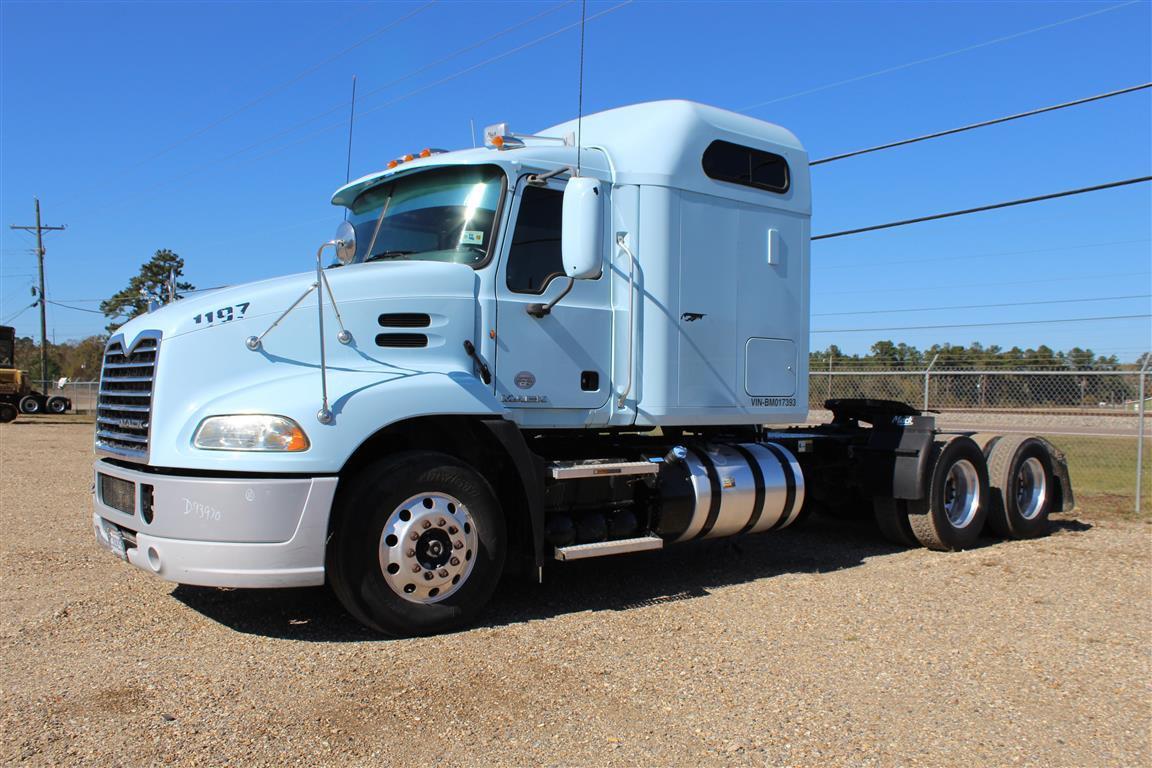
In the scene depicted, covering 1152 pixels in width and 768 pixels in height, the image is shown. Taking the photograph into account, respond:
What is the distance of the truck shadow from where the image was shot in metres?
5.63

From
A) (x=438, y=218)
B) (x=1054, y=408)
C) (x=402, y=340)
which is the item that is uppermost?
(x=438, y=218)

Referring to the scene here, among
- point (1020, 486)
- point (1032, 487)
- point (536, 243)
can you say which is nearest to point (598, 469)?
point (536, 243)

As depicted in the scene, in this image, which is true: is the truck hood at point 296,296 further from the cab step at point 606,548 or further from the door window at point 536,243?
the cab step at point 606,548

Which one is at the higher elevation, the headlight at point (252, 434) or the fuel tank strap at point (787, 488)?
the headlight at point (252, 434)

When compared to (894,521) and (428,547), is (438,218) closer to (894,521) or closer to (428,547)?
(428,547)

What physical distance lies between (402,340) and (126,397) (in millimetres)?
1657

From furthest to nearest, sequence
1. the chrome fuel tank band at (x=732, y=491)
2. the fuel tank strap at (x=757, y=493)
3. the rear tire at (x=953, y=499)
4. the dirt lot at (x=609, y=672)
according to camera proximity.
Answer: the rear tire at (x=953, y=499)
the fuel tank strap at (x=757, y=493)
the chrome fuel tank band at (x=732, y=491)
the dirt lot at (x=609, y=672)

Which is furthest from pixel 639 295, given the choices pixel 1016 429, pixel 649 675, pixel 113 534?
pixel 1016 429

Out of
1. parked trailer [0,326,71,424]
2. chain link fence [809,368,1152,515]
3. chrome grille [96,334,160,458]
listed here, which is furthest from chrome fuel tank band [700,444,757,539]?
parked trailer [0,326,71,424]

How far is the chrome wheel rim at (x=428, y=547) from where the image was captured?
5195 mm

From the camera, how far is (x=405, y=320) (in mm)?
5641

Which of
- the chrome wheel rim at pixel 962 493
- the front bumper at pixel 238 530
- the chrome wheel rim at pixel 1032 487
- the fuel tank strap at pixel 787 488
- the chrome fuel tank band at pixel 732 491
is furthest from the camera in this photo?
the chrome wheel rim at pixel 1032 487

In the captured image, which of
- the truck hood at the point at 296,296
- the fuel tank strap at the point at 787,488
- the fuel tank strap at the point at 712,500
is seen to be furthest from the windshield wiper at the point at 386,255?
the fuel tank strap at the point at 787,488

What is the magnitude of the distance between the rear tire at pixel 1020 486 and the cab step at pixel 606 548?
4492 mm
